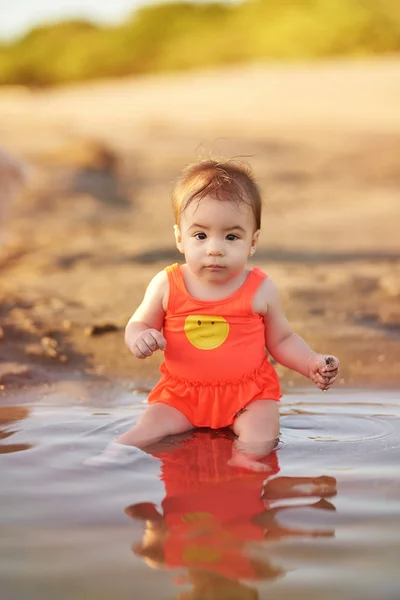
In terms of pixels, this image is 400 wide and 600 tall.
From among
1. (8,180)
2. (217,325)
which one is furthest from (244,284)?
(8,180)

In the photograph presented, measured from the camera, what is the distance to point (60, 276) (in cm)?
577

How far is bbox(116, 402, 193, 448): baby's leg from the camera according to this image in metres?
2.80

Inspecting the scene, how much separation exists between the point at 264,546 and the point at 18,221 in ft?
20.4

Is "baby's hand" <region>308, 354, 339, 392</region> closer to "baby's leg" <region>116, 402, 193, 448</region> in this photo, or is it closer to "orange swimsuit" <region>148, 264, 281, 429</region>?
"orange swimsuit" <region>148, 264, 281, 429</region>

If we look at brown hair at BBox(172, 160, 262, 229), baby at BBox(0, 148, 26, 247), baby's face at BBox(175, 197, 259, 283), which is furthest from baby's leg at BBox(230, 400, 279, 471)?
baby at BBox(0, 148, 26, 247)

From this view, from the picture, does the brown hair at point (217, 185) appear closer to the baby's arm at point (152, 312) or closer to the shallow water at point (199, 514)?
the baby's arm at point (152, 312)

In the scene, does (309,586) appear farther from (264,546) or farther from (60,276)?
(60,276)

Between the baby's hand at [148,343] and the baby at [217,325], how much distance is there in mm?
41

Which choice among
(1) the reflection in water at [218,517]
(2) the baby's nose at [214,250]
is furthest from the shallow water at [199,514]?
(2) the baby's nose at [214,250]

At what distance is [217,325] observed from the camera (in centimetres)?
301

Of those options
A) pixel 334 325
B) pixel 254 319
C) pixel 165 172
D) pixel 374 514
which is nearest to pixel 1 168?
pixel 165 172

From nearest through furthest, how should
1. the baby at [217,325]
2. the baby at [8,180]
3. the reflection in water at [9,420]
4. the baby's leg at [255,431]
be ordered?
1. the baby's leg at [255,431]
2. the reflection in water at [9,420]
3. the baby at [217,325]
4. the baby at [8,180]

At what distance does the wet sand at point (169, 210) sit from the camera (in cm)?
421

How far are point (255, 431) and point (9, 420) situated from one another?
84 centimetres
